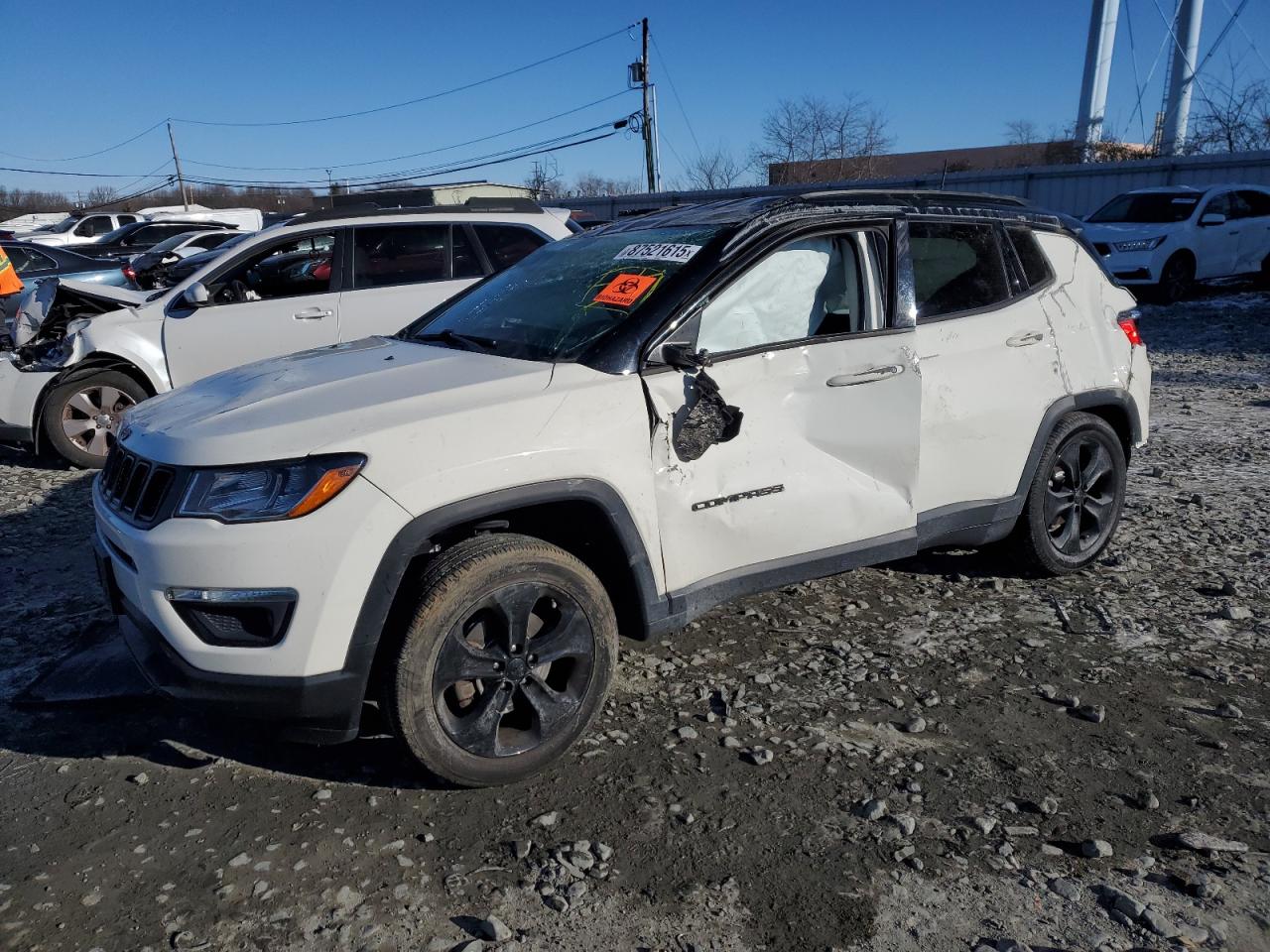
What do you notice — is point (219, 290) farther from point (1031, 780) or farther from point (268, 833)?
point (1031, 780)

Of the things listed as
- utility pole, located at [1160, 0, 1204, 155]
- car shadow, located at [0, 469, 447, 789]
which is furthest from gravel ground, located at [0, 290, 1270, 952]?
utility pole, located at [1160, 0, 1204, 155]

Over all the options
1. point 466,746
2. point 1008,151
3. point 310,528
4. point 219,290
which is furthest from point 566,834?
point 1008,151

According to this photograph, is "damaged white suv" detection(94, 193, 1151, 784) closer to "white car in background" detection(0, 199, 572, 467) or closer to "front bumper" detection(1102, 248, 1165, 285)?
"white car in background" detection(0, 199, 572, 467)

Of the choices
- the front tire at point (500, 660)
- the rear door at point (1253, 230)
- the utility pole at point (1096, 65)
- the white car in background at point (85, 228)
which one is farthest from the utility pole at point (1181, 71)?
the front tire at point (500, 660)

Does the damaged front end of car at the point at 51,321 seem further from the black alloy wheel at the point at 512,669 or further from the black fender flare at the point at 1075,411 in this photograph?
the black fender flare at the point at 1075,411

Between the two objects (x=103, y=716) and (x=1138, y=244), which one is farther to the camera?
(x=1138, y=244)

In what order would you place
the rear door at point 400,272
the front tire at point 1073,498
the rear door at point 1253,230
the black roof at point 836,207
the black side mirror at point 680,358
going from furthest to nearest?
1. the rear door at point 1253,230
2. the rear door at point 400,272
3. the front tire at point 1073,498
4. the black roof at point 836,207
5. the black side mirror at point 680,358

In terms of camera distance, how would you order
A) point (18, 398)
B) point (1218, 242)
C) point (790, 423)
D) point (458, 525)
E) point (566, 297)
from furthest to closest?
point (1218, 242) < point (18, 398) < point (566, 297) < point (790, 423) < point (458, 525)

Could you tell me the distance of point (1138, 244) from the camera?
15.4 meters

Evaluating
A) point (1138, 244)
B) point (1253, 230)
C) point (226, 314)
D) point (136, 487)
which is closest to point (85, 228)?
point (226, 314)

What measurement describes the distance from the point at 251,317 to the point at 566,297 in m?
4.38

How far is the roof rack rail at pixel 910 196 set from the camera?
404cm

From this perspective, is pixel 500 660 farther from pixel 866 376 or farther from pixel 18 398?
pixel 18 398

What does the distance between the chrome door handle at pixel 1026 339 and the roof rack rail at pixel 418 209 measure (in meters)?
4.87
